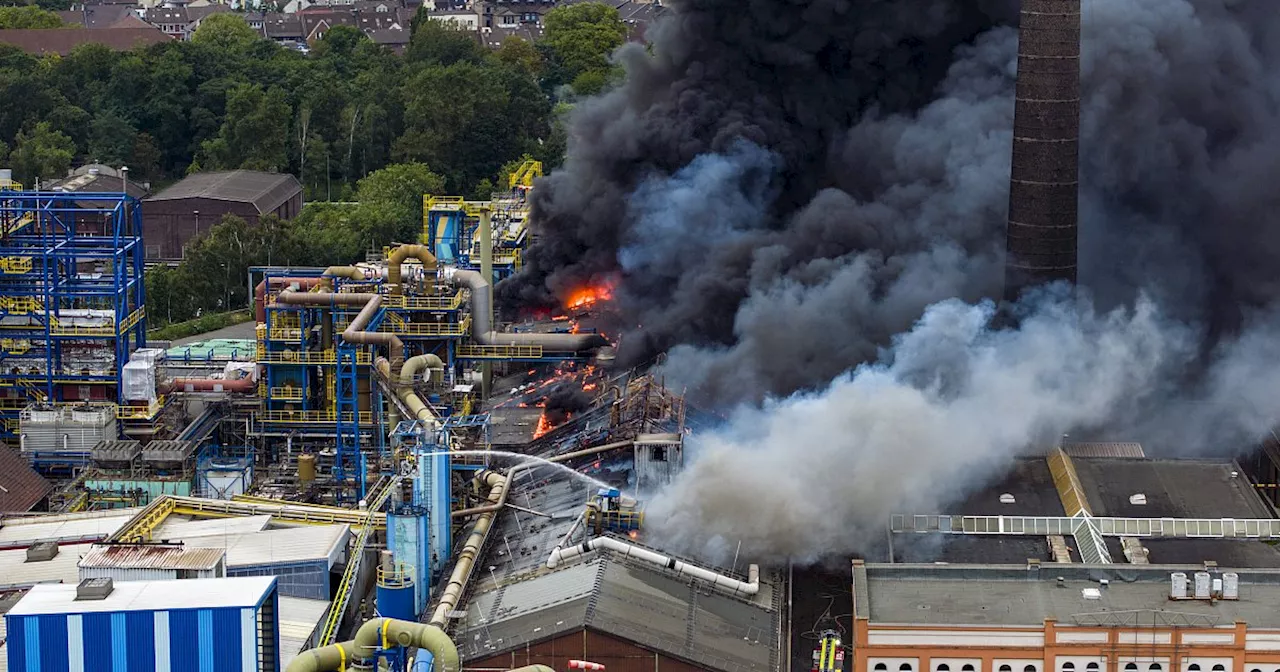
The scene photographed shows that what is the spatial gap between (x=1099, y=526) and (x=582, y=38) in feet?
337

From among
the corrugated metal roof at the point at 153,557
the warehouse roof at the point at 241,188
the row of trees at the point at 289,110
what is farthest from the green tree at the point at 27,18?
the corrugated metal roof at the point at 153,557

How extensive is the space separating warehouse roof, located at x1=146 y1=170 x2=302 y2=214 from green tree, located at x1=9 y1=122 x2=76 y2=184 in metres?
6.90

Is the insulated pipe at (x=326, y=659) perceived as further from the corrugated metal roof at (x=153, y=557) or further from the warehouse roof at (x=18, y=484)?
the warehouse roof at (x=18, y=484)

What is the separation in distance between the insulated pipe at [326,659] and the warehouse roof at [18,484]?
2867 centimetres

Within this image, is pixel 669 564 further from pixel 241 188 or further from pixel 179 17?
pixel 179 17

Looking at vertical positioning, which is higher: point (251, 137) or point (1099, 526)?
point (251, 137)

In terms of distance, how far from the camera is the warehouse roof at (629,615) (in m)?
52.3

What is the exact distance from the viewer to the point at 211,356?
80812 mm

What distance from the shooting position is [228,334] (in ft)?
324

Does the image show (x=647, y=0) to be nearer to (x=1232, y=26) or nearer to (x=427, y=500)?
(x=1232, y=26)

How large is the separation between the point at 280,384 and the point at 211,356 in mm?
6342

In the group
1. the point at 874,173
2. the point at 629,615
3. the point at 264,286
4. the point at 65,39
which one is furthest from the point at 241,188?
the point at 629,615

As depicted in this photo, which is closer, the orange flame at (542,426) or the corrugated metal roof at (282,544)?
the corrugated metal roof at (282,544)

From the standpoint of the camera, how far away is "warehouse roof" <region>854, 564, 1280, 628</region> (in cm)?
5009
